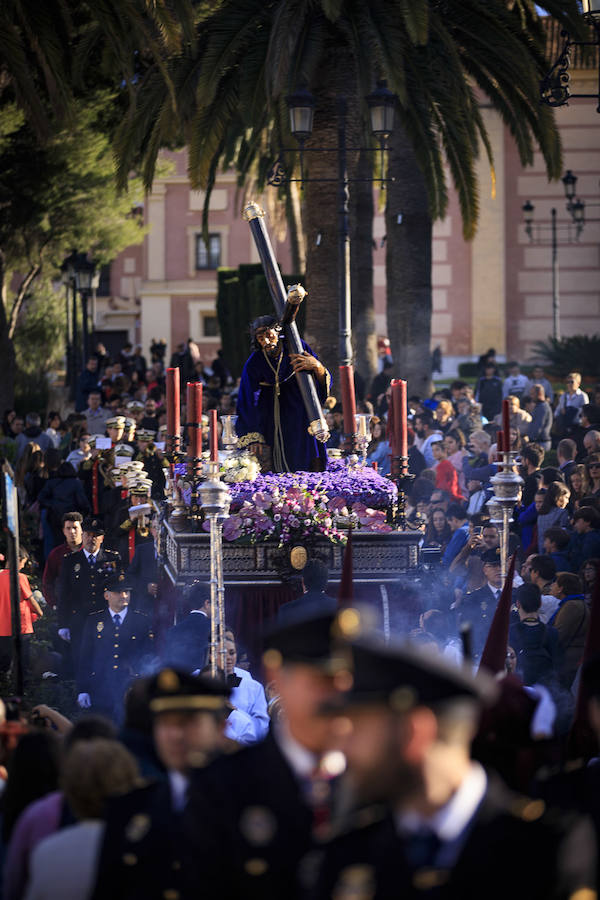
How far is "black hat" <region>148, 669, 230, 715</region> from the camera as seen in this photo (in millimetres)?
3766

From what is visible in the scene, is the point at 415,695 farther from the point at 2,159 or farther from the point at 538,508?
the point at 2,159

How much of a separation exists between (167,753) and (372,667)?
40.8 inches

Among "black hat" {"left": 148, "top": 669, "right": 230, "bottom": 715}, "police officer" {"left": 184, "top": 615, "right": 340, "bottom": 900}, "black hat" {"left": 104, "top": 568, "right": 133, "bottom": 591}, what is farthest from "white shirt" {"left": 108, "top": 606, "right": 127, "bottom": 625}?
"police officer" {"left": 184, "top": 615, "right": 340, "bottom": 900}

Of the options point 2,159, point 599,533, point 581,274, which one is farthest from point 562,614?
point 581,274

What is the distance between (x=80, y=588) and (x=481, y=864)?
7.79m

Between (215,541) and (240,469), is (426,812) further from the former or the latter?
(240,469)

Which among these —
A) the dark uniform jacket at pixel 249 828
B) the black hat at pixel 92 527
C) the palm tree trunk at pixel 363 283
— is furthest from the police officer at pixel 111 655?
the palm tree trunk at pixel 363 283

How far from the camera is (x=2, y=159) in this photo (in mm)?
24281

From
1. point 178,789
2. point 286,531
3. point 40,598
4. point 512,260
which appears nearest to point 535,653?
point 286,531

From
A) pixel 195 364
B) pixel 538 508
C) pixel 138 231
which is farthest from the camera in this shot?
pixel 138 231

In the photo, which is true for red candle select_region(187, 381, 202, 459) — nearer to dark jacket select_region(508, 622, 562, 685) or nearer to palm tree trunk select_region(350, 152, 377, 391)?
dark jacket select_region(508, 622, 562, 685)

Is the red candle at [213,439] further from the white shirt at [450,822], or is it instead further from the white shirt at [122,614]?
the white shirt at [450,822]

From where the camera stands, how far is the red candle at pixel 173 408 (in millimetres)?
9797

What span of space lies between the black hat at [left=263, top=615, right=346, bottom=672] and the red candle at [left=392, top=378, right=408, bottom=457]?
21.5 feet
